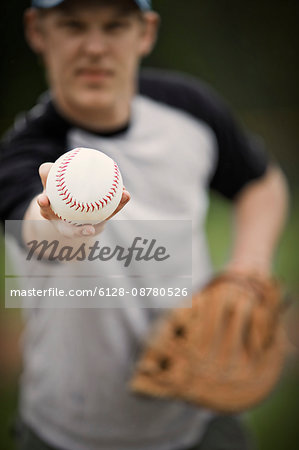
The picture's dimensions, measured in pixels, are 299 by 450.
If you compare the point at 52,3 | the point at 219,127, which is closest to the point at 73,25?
the point at 52,3

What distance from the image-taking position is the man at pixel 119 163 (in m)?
0.79

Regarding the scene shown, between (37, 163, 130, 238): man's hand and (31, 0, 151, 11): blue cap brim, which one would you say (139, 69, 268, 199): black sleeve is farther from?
(37, 163, 130, 238): man's hand

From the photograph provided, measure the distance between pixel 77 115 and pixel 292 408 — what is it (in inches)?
64.2

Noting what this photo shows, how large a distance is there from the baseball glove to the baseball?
1.47ft

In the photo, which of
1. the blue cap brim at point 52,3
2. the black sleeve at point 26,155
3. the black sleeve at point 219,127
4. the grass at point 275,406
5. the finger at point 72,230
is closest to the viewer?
the finger at point 72,230

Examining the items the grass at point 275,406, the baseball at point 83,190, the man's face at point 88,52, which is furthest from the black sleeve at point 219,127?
the baseball at point 83,190

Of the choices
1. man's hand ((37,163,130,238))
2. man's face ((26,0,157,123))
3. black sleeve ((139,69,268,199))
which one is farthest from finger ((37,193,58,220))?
black sleeve ((139,69,268,199))

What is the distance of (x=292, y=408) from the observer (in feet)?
6.64

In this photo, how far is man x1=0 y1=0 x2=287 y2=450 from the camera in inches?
31.0

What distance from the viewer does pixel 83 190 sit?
1.45 ft

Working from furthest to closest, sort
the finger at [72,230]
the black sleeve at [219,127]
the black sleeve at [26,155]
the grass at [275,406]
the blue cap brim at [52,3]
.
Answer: the grass at [275,406], the black sleeve at [219,127], the blue cap brim at [52,3], the black sleeve at [26,155], the finger at [72,230]

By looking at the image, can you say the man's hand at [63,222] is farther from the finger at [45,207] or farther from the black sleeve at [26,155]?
the black sleeve at [26,155]

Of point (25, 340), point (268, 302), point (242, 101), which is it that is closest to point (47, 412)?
point (25, 340)

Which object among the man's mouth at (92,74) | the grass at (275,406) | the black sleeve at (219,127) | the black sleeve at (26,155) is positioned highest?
the man's mouth at (92,74)
